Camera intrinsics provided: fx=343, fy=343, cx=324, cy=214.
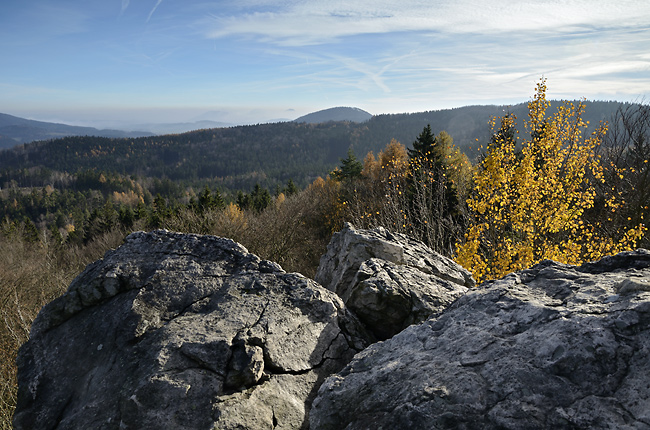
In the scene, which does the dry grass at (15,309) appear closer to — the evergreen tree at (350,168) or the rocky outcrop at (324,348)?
the rocky outcrop at (324,348)

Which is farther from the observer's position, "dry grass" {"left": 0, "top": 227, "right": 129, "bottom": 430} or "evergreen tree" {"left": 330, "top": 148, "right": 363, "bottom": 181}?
"evergreen tree" {"left": 330, "top": 148, "right": 363, "bottom": 181}

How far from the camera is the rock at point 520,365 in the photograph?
7.41ft

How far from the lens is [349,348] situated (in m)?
4.22

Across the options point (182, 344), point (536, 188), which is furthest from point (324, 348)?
point (536, 188)

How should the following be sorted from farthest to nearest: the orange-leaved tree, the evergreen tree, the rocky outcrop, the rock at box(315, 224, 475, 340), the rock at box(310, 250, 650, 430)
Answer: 1. the evergreen tree
2. the orange-leaved tree
3. the rock at box(315, 224, 475, 340)
4. the rocky outcrop
5. the rock at box(310, 250, 650, 430)

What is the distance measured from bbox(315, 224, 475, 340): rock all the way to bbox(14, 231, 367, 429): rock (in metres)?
0.41

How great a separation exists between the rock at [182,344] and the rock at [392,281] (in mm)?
407

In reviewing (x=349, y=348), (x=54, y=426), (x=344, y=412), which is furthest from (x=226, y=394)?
(x=54, y=426)

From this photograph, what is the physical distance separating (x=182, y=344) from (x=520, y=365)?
319 cm

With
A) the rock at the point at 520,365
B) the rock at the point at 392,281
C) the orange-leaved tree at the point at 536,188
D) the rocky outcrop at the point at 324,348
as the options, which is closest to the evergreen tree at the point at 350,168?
the orange-leaved tree at the point at 536,188

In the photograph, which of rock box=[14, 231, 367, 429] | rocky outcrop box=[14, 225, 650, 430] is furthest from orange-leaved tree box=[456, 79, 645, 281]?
rock box=[14, 231, 367, 429]

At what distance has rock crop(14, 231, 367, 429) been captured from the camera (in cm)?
331

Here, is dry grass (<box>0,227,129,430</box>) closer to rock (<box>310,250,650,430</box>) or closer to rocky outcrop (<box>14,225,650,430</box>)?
rocky outcrop (<box>14,225,650,430</box>)

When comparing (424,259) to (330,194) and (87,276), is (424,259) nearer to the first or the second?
(87,276)
